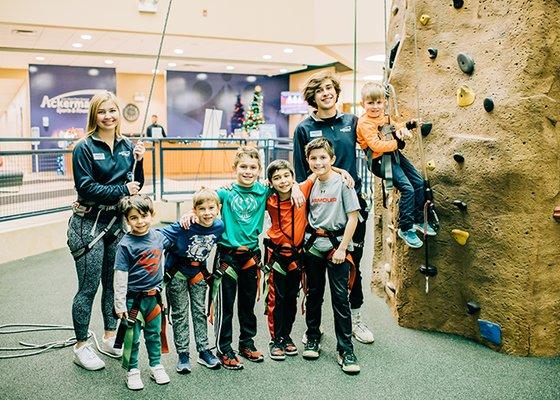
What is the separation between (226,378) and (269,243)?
0.77 m

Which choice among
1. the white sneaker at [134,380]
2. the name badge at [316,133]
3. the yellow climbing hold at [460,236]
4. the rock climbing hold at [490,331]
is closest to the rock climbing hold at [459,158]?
the yellow climbing hold at [460,236]

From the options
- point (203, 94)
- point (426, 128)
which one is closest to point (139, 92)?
point (203, 94)

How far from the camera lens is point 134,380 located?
278 centimetres

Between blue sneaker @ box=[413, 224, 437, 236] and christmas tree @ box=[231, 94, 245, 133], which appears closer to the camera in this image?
blue sneaker @ box=[413, 224, 437, 236]

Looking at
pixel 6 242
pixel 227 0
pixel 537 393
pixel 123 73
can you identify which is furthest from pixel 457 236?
pixel 123 73

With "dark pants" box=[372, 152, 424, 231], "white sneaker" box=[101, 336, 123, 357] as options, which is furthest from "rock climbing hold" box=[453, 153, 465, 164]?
"white sneaker" box=[101, 336, 123, 357]

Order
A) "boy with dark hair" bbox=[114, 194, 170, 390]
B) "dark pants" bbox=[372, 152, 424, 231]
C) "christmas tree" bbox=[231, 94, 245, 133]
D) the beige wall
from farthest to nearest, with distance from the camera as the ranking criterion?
1. "christmas tree" bbox=[231, 94, 245, 133]
2. the beige wall
3. "dark pants" bbox=[372, 152, 424, 231]
4. "boy with dark hair" bbox=[114, 194, 170, 390]

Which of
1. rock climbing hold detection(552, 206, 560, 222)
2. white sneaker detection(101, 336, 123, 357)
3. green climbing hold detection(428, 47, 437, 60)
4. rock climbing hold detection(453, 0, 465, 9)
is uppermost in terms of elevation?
rock climbing hold detection(453, 0, 465, 9)

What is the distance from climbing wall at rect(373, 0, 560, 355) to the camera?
3.04 metres

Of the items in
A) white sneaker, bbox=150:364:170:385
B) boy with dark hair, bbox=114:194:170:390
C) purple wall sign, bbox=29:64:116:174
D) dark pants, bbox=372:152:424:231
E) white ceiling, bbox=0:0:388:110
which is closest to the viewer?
boy with dark hair, bbox=114:194:170:390

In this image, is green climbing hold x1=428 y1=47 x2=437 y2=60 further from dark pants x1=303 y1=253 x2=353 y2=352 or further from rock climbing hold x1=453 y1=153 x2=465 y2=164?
dark pants x1=303 y1=253 x2=353 y2=352

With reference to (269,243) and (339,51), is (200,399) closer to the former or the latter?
(269,243)

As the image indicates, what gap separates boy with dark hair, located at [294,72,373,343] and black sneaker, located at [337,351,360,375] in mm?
527

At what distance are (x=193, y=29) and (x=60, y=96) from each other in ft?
19.5
